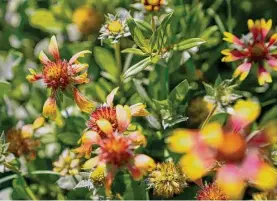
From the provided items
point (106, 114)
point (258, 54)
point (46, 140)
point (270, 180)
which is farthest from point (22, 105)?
point (270, 180)

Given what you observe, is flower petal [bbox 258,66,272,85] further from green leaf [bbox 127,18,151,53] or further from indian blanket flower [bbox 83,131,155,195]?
indian blanket flower [bbox 83,131,155,195]

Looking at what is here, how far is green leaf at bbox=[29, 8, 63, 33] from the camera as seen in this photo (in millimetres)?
1621

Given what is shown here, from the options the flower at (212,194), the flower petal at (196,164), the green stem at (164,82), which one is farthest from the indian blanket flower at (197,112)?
the flower petal at (196,164)

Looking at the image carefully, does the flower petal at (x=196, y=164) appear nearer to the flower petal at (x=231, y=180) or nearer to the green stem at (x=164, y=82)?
the flower petal at (x=231, y=180)

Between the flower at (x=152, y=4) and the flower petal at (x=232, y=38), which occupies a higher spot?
the flower at (x=152, y=4)

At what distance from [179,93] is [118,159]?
0.34 metres

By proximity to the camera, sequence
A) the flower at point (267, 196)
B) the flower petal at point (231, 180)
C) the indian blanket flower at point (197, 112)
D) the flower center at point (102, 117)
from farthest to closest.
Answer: the indian blanket flower at point (197, 112)
the flower at point (267, 196)
the flower center at point (102, 117)
the flower petal at point (231, 180)

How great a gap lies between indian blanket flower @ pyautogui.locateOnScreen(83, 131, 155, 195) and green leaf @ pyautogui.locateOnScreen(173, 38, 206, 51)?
298 mm

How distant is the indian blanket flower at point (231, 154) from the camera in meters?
0.90

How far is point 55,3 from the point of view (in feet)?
5.60

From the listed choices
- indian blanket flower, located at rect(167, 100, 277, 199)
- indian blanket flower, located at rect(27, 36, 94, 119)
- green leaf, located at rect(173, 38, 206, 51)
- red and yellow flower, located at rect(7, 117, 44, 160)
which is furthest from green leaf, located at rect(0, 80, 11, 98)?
indian blanket flower, located at rect(167, 100, 277, 199)

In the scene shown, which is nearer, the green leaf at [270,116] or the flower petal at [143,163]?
the flower petal at [143,163]

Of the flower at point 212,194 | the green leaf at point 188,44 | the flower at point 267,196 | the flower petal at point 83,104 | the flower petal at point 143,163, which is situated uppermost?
the green leaf at point 188,44

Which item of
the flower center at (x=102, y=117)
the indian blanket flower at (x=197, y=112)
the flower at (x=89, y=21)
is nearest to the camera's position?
the flower center at (x=102, y=117)
